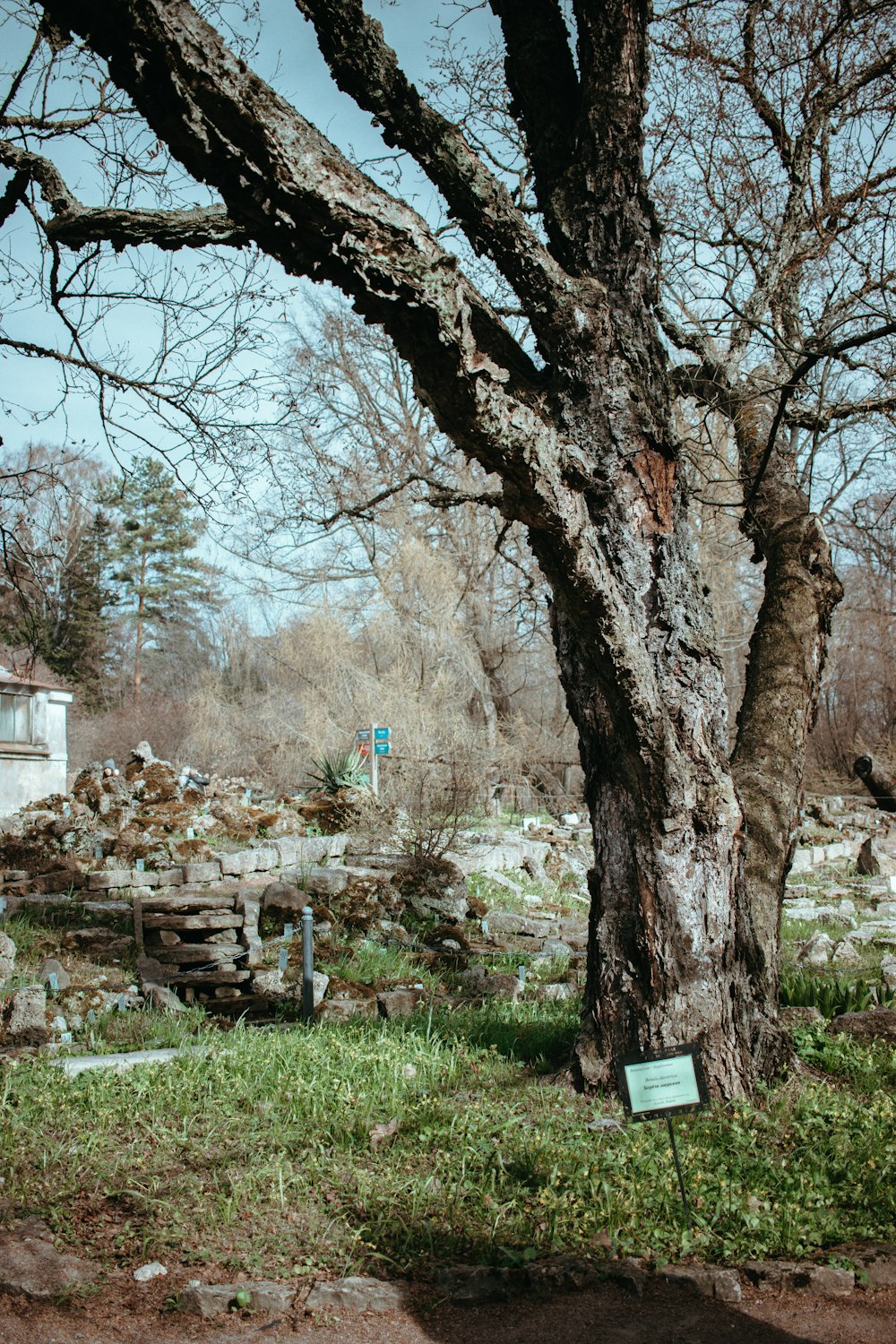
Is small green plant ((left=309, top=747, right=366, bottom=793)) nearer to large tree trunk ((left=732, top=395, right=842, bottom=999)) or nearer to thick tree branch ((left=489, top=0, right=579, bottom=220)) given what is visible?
large tree trunk ((left=732, top=395, right=842, bottom=999))

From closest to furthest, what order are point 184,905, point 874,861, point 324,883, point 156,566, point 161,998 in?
point 161,998 < point 184,905 < point 324,883 < point 874,861 < point 156,566

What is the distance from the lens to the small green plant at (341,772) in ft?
46.3

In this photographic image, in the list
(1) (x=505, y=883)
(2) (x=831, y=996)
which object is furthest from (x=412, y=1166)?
(1) (x=505, y=883)

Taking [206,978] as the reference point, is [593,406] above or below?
above

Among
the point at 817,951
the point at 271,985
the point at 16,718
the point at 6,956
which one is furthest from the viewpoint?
the point at 16,718

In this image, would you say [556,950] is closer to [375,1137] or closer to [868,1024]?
[868,1024]

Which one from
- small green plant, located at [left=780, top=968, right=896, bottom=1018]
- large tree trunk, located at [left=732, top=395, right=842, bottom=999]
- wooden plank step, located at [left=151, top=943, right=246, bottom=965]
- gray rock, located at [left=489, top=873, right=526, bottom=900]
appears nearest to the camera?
large tree trunk, located at [left=732, top=395, right=842, bottom=999]

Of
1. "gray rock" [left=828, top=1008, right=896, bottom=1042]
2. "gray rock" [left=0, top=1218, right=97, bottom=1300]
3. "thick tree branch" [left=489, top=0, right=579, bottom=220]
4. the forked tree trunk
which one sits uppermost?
"thick tree branch" [left=489, top=0, right=579, bottom=220]

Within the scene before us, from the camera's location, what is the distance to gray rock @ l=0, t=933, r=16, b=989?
709cm

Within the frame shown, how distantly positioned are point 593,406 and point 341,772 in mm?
10149

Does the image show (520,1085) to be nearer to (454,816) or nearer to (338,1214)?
(338,1214)

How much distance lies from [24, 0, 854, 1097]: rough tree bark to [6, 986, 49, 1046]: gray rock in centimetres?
315

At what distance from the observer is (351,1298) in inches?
125

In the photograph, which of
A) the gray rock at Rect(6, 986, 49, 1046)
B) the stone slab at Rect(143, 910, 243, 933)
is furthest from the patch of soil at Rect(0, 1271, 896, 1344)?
the stone slab at Rect(143, 910, 243, 933)
